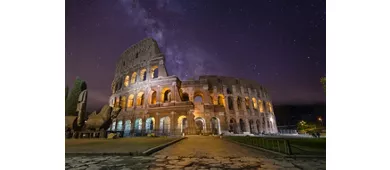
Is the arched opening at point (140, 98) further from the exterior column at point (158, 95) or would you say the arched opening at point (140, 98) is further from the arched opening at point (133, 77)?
the exterior column at point (158, 95)

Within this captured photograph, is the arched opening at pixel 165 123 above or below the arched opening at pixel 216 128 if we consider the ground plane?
above

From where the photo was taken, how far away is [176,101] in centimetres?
1614

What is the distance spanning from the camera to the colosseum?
15.8 meters

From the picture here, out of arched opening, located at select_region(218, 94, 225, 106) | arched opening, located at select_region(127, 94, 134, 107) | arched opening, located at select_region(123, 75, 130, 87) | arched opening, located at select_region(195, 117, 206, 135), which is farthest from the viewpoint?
arched opening, located at select_region(123, 75, 130, 87)

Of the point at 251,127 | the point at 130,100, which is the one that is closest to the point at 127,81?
the point at 130,100

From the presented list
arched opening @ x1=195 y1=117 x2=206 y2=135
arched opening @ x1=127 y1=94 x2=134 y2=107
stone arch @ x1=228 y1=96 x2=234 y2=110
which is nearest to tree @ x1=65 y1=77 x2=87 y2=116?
arched opening @ x1=127 y1=94 x2=134 y2=107

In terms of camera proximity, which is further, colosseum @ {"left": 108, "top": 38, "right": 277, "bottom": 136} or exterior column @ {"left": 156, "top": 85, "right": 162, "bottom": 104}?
exterior column @ {"left": 156, "top": 85, "right": 162, "bottom": 104}

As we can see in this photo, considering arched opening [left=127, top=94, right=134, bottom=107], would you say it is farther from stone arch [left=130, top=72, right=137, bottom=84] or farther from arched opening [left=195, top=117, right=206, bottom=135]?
arched opening [left=195, top=117, right=206, bottom=135]

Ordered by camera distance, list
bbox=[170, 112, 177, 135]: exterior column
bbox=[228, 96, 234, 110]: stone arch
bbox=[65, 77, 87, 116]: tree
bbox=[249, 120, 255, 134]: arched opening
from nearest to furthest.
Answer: bbox=[65, 77, 87, 116]: tree, bbox=[170, 112, 177, 135]: exterior column, bbox=[249, 120, 255, 134]: arched opening, bbox=[228, 96, 234, 110]: stone arch

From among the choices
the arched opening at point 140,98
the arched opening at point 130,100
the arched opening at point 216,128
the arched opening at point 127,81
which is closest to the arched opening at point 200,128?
the arched opening at point 216,128

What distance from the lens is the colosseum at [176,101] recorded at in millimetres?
15844
